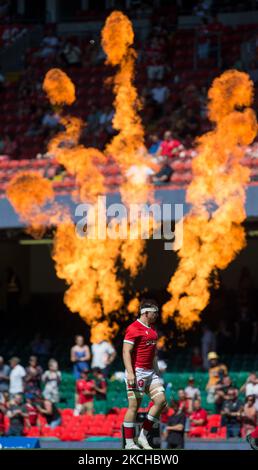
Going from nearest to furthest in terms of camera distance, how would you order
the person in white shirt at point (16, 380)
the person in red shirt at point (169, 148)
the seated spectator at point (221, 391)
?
the seated spectator at point (221, 391) < the person in white shirt at point (16, 380) < the person in red shirt at point (169, 148)

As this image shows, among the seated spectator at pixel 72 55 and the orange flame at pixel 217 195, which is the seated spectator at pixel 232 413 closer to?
the orange flame at pixel 217 195

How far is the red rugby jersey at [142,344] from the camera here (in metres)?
16.8

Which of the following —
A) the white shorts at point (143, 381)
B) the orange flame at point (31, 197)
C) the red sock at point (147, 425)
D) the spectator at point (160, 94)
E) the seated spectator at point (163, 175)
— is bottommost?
the red sock at point (147, 425)

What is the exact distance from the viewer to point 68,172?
92.1 feet

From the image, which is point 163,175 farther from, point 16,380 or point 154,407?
point 154,407

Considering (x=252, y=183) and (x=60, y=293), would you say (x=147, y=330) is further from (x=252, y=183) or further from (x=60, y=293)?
(x=60, y=293)

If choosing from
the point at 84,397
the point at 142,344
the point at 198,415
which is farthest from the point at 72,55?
the point at 142,344

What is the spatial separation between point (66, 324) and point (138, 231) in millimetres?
5963

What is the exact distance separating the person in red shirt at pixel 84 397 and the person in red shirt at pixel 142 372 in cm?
908

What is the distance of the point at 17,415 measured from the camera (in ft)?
82.4

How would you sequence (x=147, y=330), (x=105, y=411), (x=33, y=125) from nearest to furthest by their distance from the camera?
(x=147, y=330) < (x=105, y=411) < (x=33, y=125)

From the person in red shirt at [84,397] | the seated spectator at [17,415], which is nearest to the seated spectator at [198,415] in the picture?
the person in red shirt at [84,397]
